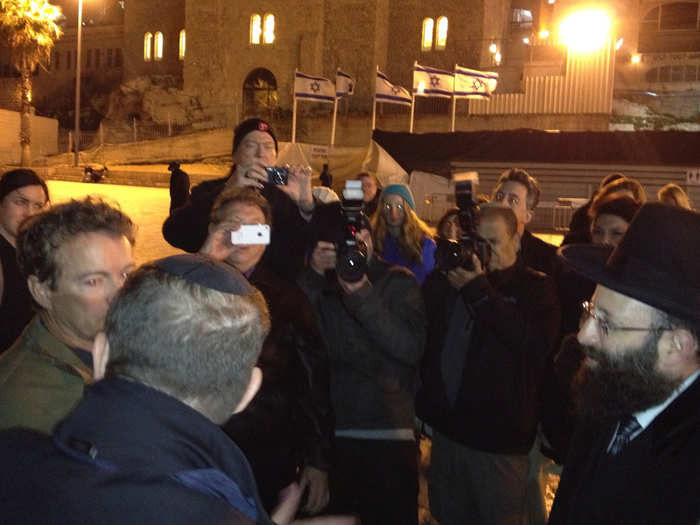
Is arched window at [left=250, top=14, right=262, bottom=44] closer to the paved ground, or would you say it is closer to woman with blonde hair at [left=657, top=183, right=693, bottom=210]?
the paved ground

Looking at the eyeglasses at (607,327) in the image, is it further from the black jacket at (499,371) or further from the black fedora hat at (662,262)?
the black jacket at (499,371)

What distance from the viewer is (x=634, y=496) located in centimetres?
163

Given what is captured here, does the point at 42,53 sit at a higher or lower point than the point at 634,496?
higher

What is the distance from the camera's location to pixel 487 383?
3041 mm

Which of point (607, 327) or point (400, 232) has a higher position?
point (400, 232)

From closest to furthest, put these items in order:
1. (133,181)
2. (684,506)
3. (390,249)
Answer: (684,506) → (390,249) → (133,181)

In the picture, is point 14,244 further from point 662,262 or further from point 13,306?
point 662,262

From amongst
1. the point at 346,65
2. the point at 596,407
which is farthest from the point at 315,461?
the point at 346,65

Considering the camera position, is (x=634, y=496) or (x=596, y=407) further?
(x=596, y=407)

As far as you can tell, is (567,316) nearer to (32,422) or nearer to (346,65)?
(32,422)

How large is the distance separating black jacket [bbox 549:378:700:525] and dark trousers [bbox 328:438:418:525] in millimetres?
1341

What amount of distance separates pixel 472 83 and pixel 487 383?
69.6 ft

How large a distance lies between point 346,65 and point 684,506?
3499cm

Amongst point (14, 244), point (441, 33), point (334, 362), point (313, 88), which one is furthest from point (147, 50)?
point (334, 362)
